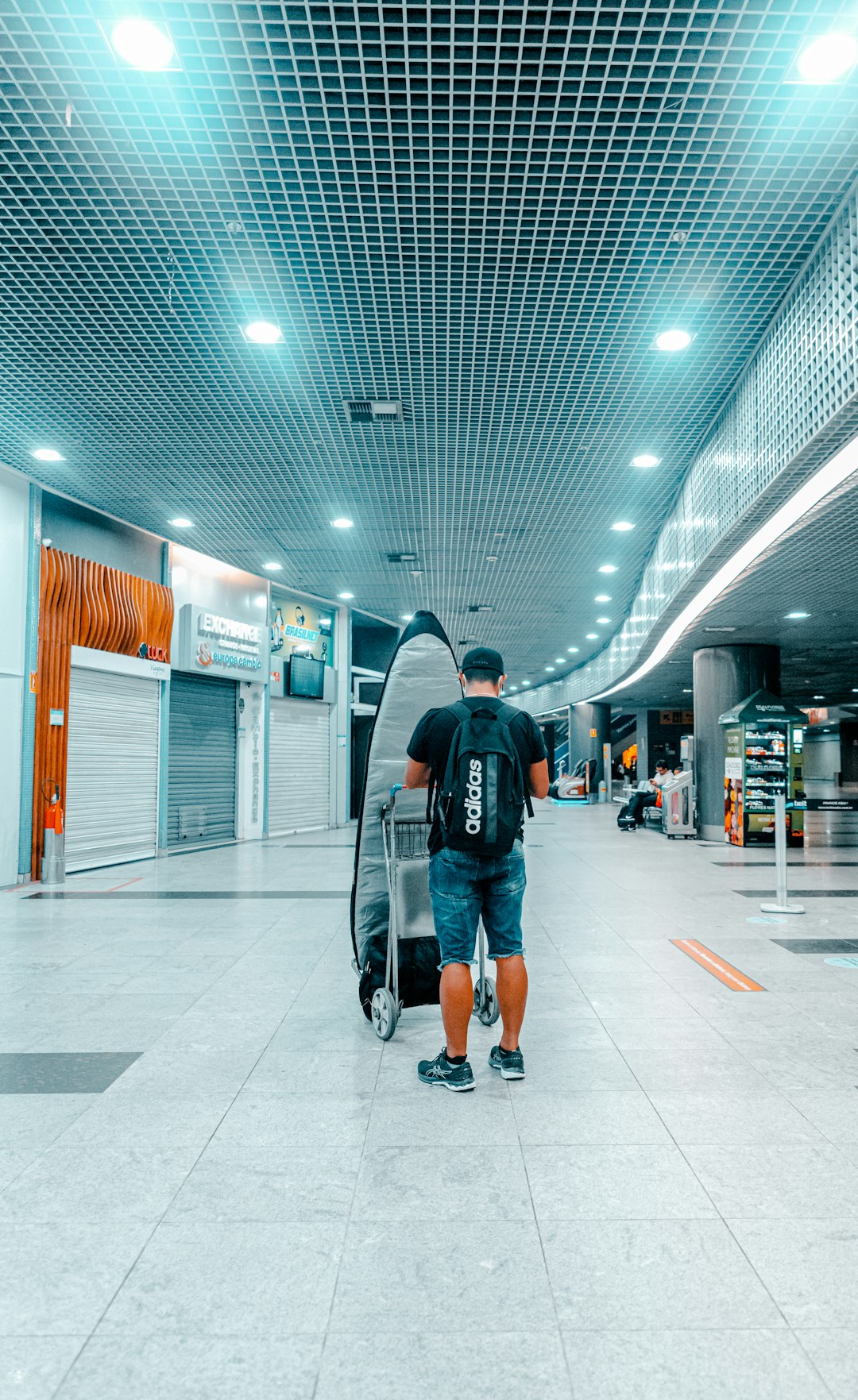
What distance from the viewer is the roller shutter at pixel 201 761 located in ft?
40.4

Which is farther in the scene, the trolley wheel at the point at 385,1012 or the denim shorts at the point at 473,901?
the trolley wheel at the point at 385,1012

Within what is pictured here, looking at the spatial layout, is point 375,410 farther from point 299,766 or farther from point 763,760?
point 299,766

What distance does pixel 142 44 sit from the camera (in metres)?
3.65

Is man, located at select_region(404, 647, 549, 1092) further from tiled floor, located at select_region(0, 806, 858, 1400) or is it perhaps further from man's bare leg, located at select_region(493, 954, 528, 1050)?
tiled floor, located at select_region(0, 806, 858, 1400)

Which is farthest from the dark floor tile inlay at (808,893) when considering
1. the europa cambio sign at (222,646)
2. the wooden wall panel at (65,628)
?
the europa cambio sign at (222,646)

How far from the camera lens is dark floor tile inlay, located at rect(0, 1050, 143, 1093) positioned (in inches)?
128

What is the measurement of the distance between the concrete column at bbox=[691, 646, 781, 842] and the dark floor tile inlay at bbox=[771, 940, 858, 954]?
8598 mm

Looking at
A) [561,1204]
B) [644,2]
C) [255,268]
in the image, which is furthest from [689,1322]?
[255,268]

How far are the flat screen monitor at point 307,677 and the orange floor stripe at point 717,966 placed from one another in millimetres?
9990

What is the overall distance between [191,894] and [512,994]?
5539mm

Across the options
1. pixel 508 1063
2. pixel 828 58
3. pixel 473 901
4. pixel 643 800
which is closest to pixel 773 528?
pixel 828 58

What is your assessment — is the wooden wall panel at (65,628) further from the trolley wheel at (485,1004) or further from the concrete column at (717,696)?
the concrete column at (717,696)

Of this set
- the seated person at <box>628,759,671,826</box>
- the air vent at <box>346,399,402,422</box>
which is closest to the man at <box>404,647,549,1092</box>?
the air vent at <box>346,399,402,422</box>

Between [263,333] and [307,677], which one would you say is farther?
[307,677]
